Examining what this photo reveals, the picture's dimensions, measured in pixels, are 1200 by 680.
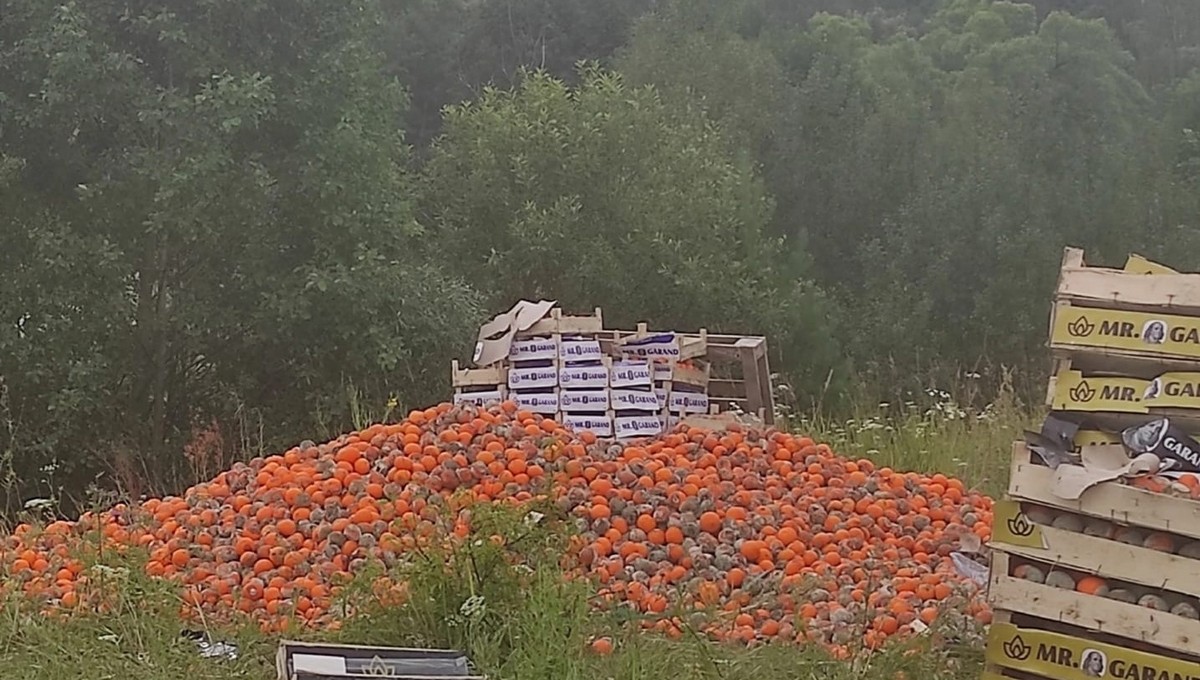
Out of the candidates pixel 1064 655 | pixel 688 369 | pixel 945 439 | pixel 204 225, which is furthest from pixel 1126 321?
pixel 204 225

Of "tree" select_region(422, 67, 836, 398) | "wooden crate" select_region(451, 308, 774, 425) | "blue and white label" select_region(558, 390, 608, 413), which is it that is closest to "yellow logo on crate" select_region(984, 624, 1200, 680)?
"blue and white label" select_region(558, 390, 608, 413)

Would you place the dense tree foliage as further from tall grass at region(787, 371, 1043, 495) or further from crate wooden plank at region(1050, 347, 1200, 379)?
crate wooden plank at region(1050, 347, 1200, 379)

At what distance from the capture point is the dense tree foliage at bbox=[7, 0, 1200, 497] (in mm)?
11023

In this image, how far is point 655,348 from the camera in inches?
259

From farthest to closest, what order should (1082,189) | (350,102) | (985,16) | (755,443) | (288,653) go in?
(985,16) < (1082,189) < (350,102) < (755,443) < (288,653)

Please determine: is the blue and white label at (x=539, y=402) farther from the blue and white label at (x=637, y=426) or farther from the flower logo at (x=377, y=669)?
the flower logo at (x=377, y=669)

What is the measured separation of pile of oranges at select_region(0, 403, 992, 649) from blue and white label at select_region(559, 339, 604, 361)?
575 millimetres

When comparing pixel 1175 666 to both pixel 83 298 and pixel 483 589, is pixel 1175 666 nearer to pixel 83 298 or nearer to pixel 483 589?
pixel 483 589

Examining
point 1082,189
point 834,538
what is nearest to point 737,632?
point 834,538

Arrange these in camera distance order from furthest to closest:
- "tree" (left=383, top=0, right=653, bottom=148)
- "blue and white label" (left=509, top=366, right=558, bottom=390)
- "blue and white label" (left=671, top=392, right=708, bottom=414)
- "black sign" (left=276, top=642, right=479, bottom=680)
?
1. "tree" (left=383, top=0, right=653, bottom=148)
2. "blue and white label" (left=671, top=392, right=708, bottom=414)
3. "blue and white label" (left=509, top=366, right=558, bottom=390)
4. "black sign" (left=276, top=642, right=479, bottom=680)

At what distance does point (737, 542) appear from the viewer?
489 cm

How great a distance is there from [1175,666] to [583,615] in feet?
4.86

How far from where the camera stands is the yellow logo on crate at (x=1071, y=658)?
363 centimetres

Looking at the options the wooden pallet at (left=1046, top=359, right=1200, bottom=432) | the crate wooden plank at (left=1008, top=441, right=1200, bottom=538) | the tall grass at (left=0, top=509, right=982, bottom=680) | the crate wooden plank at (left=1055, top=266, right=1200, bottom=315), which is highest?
the crate wooden plank at (left=1055, top=266, right=1200, bottom=315)
